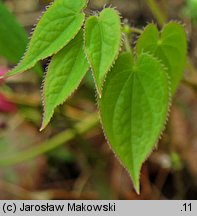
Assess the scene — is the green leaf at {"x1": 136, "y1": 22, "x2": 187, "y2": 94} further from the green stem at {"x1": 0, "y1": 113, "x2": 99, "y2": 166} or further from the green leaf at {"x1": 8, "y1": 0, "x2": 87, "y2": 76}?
the green stem at {"x1": 0, "y1": 113, "x2": 99, "y2": 166}

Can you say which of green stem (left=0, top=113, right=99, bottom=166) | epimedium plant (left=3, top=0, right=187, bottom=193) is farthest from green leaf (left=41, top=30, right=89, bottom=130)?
green stem (left=0, top=113, right=99, bottom=166)

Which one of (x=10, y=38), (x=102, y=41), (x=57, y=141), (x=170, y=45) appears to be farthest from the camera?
(x=57, y=141)

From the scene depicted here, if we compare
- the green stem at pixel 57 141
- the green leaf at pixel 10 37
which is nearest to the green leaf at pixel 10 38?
the green leaf at pixel 10 37

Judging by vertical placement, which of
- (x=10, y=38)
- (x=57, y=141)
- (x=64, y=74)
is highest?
(x=64, y=74)

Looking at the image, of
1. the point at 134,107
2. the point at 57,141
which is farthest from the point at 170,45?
the point at 57,141

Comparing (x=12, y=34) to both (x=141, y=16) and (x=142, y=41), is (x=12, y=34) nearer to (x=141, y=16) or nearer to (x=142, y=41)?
(x=142, y=41)

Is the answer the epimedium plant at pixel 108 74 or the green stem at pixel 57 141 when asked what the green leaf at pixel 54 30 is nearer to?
the epimedium plant at pixel 108 74

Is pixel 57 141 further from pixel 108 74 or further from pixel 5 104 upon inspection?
pixel 108 74

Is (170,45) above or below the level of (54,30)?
below
